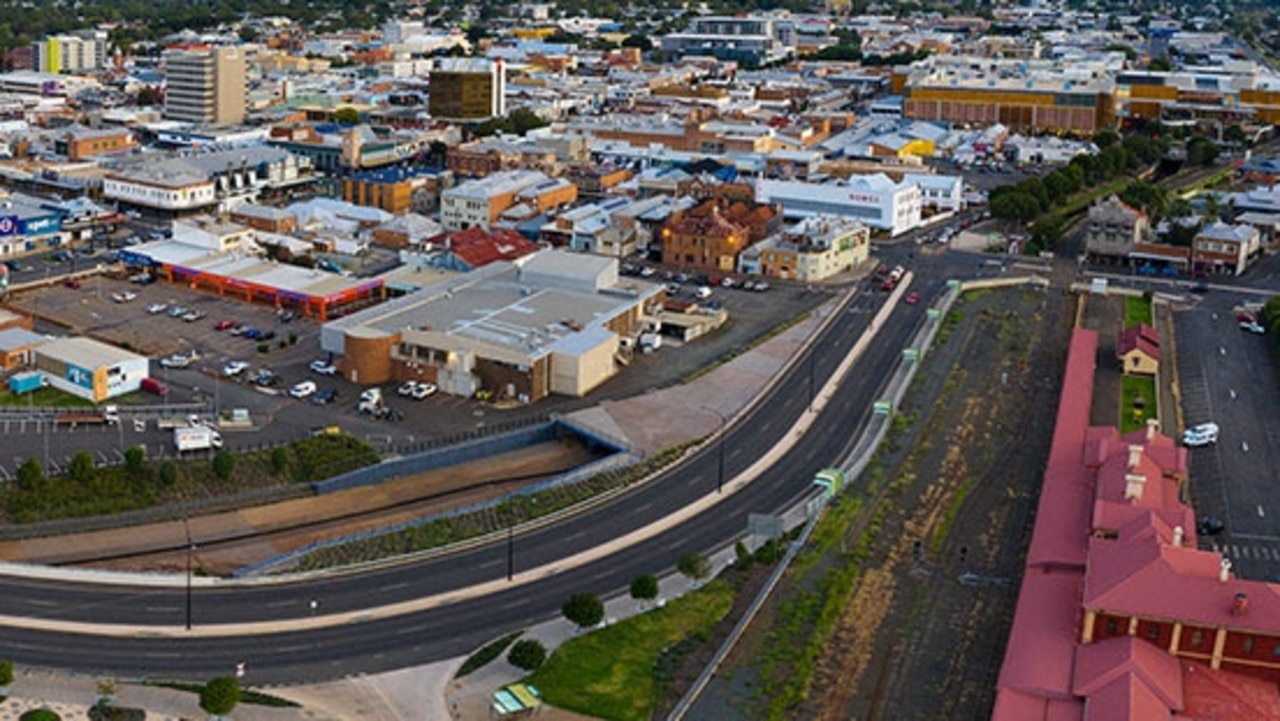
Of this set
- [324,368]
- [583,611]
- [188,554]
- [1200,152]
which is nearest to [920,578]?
[583,611]

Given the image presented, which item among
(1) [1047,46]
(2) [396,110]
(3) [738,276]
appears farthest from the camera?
(1) [1047,46]

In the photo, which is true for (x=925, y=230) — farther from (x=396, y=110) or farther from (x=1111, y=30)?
(x=1111, y=30)

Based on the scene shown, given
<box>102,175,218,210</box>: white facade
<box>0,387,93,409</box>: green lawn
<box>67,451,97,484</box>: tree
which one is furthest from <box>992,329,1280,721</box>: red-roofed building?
<box>102,175,218,210</box>: white facade

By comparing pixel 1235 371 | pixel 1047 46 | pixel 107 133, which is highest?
pixel 1047 46

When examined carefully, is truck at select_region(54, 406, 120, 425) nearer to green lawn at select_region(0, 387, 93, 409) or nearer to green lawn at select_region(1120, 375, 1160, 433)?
green lawn at select_region(0, 387, 93, 409)

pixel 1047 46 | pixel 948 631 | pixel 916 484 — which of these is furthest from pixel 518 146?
pixel 1047 46

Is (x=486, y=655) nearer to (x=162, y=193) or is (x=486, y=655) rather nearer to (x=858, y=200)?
(x=858, y=200)
